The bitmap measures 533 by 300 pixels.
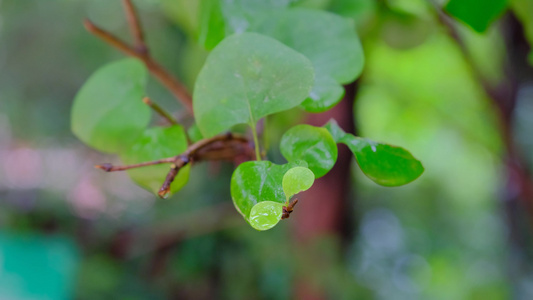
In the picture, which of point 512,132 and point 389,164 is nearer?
point 389,164

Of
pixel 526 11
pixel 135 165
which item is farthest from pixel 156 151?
pixel 526 11

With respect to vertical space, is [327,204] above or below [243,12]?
below

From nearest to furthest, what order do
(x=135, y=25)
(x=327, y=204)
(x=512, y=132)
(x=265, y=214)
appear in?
1. (x=265, y=214)
2. (x=135, y=25)
3. (x=512, y=132)
4. (x=327, y=204)

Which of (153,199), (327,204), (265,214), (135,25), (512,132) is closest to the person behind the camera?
(265,214)

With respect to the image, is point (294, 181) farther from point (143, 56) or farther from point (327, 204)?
point (327, 204)

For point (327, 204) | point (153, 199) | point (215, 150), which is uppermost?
point (215, 150)

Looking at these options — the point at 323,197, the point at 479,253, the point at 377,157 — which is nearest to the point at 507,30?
the point at 323,197

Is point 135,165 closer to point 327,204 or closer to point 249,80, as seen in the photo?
point 249,80
